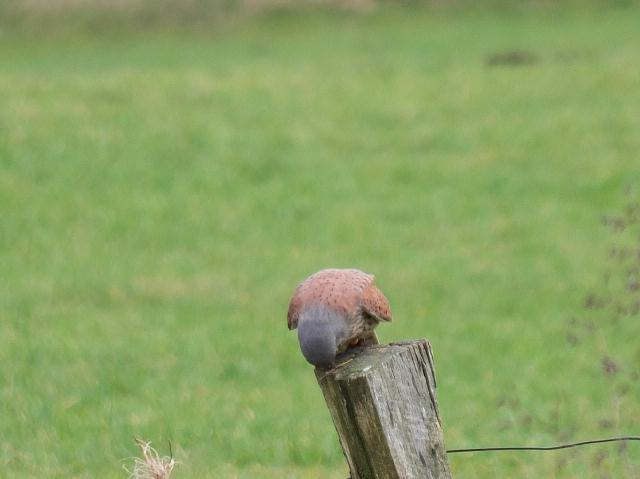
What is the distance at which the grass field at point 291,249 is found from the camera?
7.39 m

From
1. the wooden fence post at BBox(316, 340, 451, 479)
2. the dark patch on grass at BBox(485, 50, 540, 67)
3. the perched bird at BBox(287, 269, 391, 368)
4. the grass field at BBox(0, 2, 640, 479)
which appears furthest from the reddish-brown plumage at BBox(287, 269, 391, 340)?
the dark patch on grass at BBox(485, 50, 540, 67)

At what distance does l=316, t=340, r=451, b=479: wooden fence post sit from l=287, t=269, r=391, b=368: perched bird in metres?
0.19

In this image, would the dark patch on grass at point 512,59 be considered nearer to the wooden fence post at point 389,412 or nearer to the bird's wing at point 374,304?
the bird's wing at point 374,304

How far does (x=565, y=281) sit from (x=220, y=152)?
4831mm

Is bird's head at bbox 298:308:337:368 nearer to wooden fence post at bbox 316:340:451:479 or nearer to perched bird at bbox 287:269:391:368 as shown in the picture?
perched bird at bbox 287:269:391:368

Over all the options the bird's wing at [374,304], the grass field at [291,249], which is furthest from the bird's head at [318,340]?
the grass field at [291,249]

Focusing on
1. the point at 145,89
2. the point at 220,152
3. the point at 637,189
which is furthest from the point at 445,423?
the point at 145,89

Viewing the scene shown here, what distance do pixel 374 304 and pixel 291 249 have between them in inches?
284

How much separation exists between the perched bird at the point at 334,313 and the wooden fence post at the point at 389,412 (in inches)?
7.6

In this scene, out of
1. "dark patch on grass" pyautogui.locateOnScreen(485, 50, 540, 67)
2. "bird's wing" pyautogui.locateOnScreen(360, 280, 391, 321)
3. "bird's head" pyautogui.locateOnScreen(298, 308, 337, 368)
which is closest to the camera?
→ "bird's head" pyautogui.locateOnScreen(298, 308, 337, 368)

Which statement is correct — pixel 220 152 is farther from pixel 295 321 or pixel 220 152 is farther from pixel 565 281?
pixel 295 321

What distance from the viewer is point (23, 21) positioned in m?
27.2

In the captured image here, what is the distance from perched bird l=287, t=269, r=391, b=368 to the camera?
4074mm

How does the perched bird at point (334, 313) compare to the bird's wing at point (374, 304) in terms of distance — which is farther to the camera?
the bird's wing at point (374, 304)
